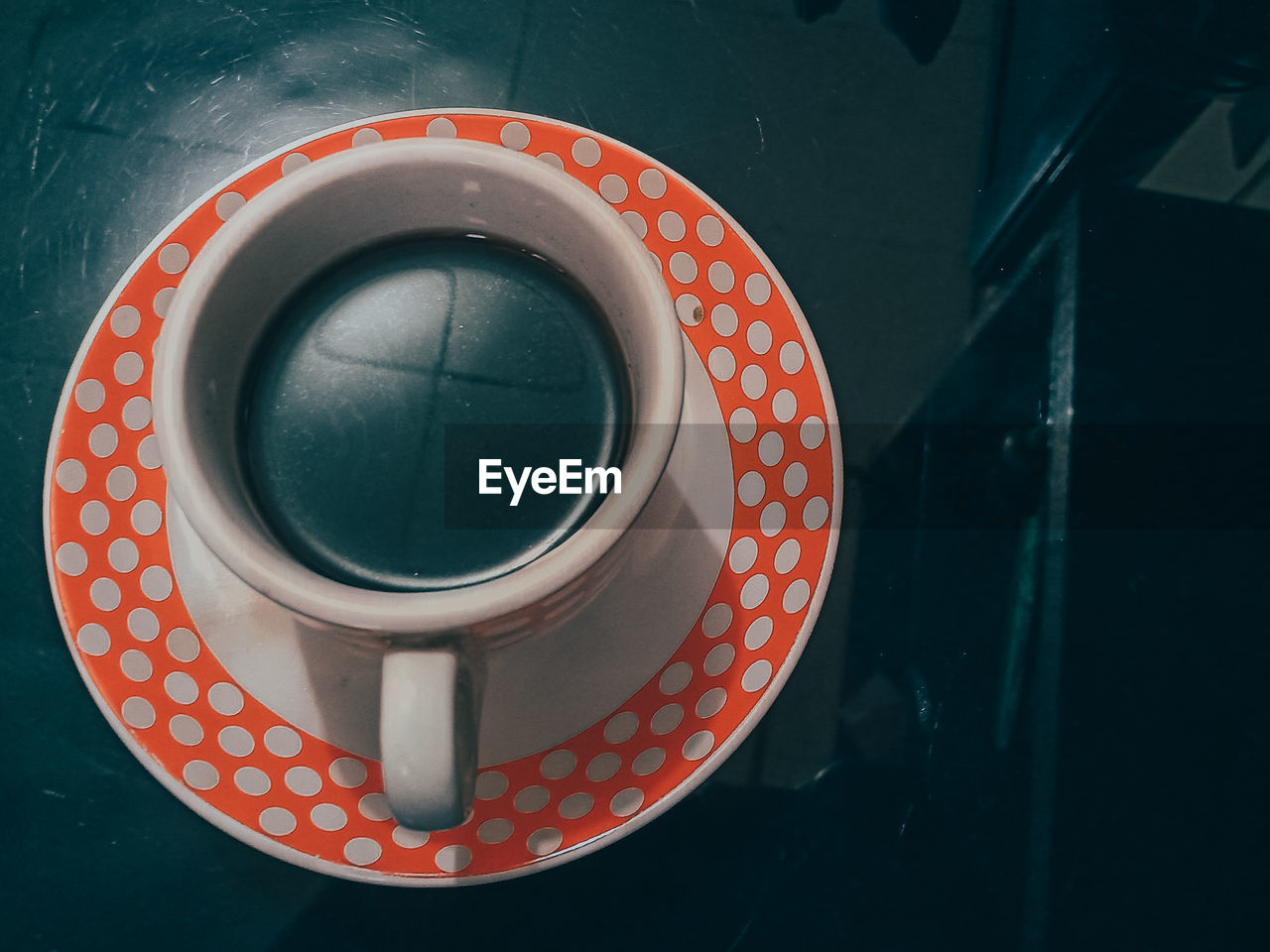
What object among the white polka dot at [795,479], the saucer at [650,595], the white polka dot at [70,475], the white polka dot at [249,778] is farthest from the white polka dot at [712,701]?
the white polka dot at [70,475]

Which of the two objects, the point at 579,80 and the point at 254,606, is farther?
the point at 579,80

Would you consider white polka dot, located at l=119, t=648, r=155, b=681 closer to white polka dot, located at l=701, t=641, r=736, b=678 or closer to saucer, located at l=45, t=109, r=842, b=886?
saucer, located at l=45, t=109, r=842, b=886

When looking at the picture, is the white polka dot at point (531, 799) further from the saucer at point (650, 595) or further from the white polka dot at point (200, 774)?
the white polka dot at point (200, 774)

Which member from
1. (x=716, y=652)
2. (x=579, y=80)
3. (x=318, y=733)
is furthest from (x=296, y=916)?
(x=579, y=80)

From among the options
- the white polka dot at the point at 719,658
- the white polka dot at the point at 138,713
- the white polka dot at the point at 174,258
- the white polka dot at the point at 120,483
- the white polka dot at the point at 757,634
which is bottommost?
the white polka dot at the point at 138,713

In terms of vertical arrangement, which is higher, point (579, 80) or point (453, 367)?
point (579, 80)

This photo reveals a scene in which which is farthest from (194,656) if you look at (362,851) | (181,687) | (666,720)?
(666,720)

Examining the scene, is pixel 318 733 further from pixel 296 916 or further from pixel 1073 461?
pixel 1073 461
